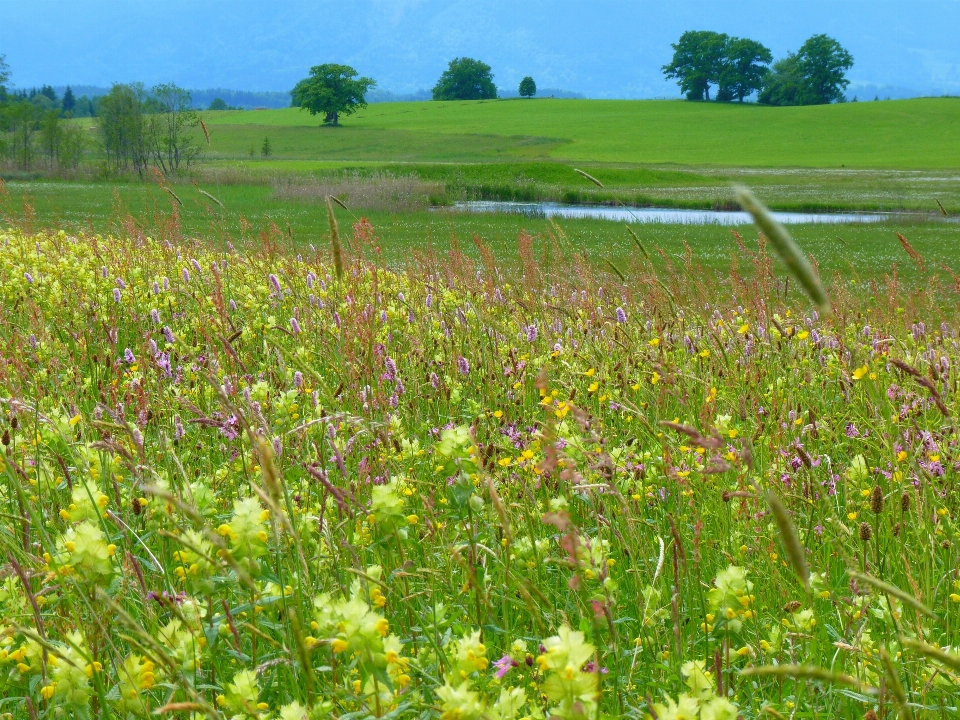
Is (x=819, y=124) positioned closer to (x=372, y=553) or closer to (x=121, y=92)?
(x=121, y=92)

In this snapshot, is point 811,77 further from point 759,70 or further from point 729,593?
point 729,593

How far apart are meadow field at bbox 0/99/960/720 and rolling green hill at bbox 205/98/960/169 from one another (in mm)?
60837

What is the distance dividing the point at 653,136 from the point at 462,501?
84741 millimetres

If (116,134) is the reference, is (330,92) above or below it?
above

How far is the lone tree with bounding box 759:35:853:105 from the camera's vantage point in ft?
378

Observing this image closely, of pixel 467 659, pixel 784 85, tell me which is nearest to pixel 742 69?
pixel 784 85

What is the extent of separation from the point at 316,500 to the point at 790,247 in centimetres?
220

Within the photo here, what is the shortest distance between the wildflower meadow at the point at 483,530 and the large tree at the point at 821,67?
122 m

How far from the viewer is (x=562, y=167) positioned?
49812 mm

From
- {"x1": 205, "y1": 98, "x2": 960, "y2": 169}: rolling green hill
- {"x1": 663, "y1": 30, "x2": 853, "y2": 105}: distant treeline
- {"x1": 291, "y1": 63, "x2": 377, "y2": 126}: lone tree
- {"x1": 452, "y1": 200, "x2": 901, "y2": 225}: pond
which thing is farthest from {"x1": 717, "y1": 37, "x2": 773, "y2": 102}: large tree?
{"x1": 452, "y1": 200, "x2": 901, "y2": 225}: pond

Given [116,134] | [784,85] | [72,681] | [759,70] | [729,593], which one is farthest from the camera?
[759,70]

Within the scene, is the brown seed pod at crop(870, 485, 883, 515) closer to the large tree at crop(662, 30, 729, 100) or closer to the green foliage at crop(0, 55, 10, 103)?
the green foliage at crop(0, 55, 10, 103)

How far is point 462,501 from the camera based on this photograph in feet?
6.95

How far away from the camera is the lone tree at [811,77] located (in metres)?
115
